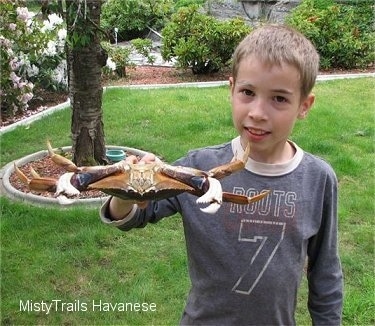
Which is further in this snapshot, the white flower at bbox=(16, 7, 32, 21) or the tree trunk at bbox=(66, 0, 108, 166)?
the white flower at bbox=(16, 7, 32, 21)

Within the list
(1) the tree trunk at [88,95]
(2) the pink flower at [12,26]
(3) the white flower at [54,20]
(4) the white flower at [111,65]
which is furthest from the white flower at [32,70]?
(1) the tree trunk at [88,95]

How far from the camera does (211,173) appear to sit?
176 cm

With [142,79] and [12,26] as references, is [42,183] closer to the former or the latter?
[12,26]

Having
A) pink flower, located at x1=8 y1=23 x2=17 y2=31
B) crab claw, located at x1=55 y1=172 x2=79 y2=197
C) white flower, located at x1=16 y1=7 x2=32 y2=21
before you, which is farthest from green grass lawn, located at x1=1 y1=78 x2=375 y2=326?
crab claw, located at x1=55 y1=172 x2=79 y2=197

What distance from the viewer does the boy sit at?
1.98 m

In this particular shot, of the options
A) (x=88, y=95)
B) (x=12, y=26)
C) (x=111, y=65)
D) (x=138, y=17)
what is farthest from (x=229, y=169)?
(x=138, y=17)

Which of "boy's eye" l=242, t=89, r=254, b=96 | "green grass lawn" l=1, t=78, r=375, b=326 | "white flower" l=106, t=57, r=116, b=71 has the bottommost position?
"white flower" l=106, t=57, r=116, b=71

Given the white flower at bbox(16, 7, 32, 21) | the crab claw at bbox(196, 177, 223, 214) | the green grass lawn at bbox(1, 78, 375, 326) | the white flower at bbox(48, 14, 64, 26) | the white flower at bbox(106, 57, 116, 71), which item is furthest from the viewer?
the white flower at bbox(106, 57, 116, 71)

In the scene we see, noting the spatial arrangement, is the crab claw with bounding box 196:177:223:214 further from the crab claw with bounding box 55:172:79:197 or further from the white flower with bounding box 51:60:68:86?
the white flower with bounding box 51:60:68:86

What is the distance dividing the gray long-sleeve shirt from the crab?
301 millimetres

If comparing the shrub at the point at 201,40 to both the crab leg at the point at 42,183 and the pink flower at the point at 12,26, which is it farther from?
the crab leg at the point at 42,183

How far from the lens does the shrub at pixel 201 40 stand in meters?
11.7

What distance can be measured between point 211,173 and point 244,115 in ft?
0.96

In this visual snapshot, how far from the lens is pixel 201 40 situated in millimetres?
11898
